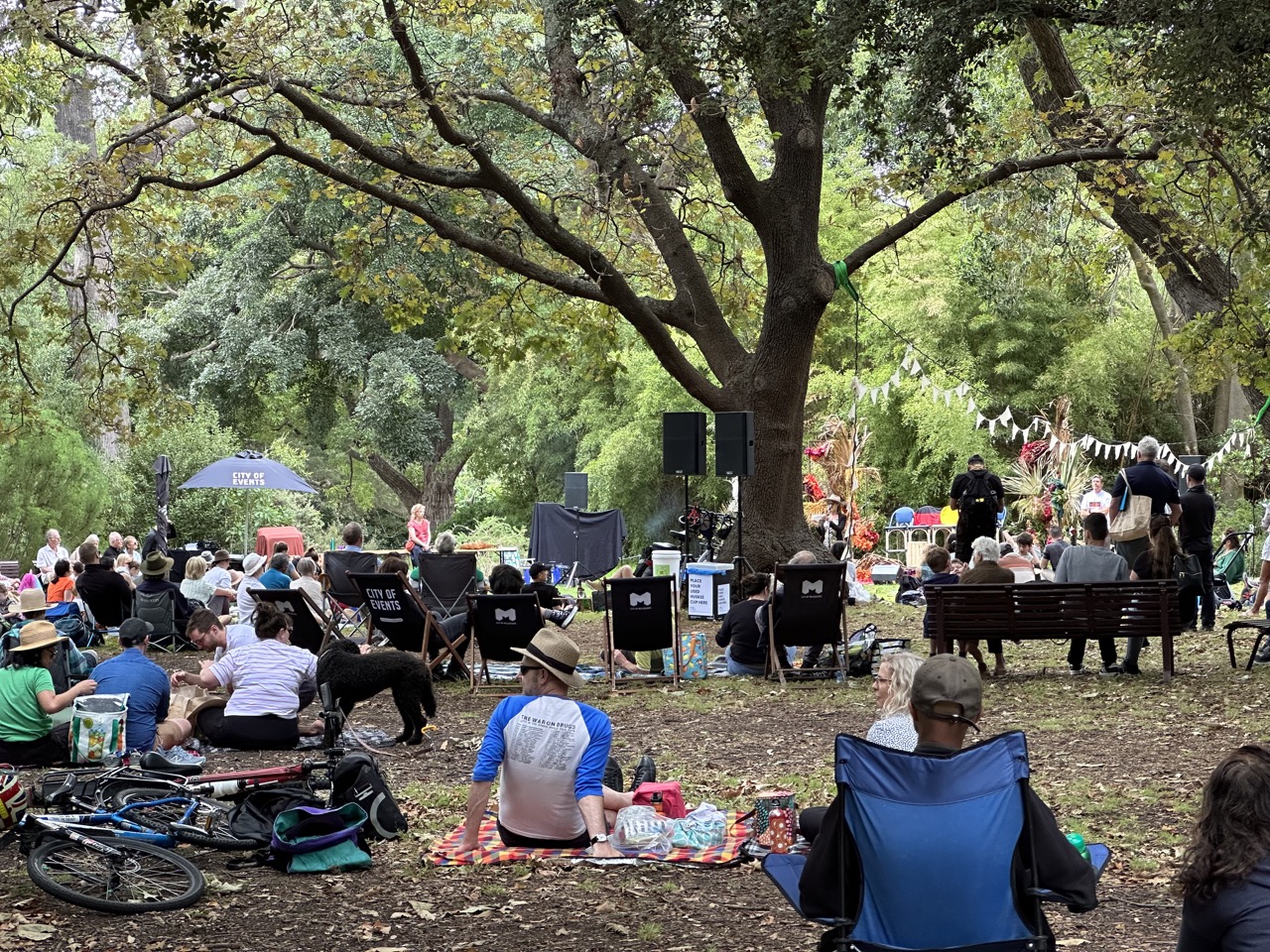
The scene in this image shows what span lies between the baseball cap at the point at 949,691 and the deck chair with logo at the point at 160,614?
11.3 metres

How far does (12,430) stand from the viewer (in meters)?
12.6

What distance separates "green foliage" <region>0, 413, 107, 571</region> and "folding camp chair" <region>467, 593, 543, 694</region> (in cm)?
1348

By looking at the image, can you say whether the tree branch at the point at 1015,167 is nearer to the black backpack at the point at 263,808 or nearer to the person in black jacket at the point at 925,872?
the black backpack at the point at 263,808

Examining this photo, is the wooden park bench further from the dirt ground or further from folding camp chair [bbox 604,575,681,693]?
folding camp chair [bbox 604,575,681,693]

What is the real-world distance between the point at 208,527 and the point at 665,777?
2163 centimetres

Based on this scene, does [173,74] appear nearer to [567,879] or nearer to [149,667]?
[149,667]

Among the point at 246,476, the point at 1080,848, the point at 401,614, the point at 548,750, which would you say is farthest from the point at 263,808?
the point at 246,476

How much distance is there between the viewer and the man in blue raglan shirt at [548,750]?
5.33m

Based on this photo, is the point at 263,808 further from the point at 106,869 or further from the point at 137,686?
the point at 137,686

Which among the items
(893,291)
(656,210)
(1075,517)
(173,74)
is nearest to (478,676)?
(173,74)

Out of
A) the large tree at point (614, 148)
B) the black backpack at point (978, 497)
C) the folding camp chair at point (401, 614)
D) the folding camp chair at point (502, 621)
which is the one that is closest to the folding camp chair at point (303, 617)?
the folding camp chair at point (401, 614)

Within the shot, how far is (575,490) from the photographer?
992 inches

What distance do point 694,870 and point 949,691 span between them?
7.41 ft

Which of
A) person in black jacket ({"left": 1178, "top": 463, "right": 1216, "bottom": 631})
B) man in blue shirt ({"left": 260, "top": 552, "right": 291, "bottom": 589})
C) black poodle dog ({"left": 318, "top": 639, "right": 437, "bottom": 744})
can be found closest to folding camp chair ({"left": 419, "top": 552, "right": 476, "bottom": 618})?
man in blue shirt ({"left": 260, "top": 552, "right": 291, "bottom": 589})
